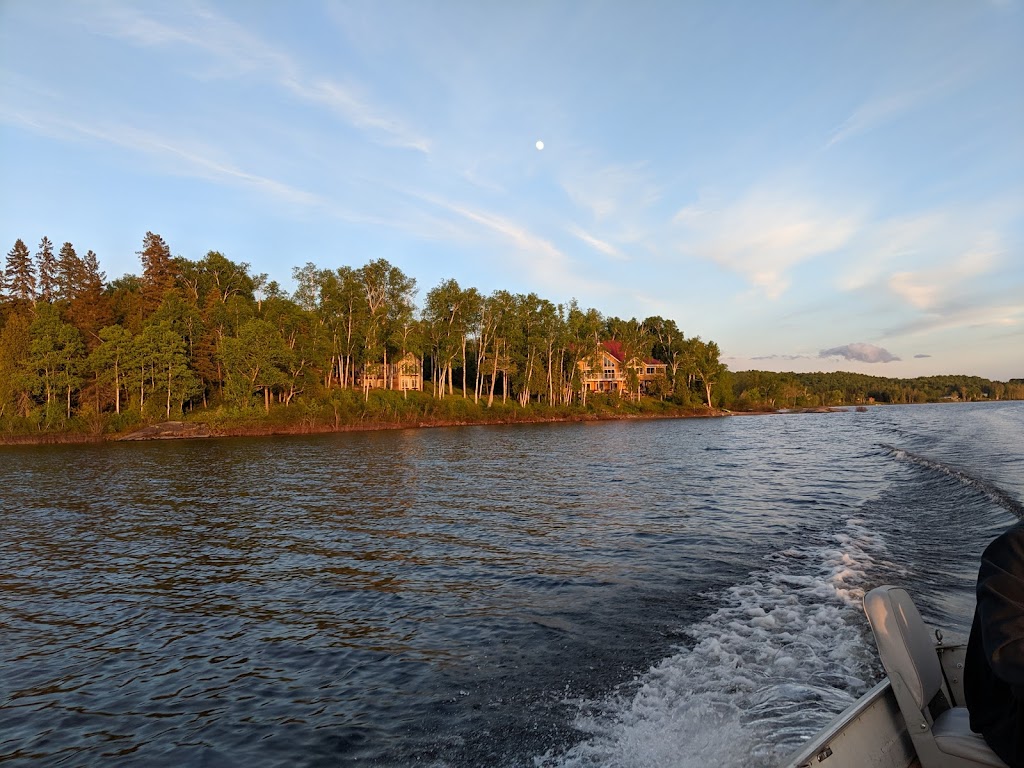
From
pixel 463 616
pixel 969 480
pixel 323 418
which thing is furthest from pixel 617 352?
pixel 463 616

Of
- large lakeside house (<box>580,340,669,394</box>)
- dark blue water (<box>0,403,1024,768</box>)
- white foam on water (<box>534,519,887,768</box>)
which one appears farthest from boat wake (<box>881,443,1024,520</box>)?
large lakeside house (<box>580,340,669,394</box>)

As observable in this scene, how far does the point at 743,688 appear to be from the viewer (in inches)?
310

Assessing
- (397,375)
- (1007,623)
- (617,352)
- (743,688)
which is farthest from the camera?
(617,352)

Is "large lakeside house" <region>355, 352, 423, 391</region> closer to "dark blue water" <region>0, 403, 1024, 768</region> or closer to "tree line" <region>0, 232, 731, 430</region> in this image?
"tree line" <region>0, 232, 731, 430</region>

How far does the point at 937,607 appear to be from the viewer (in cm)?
1041

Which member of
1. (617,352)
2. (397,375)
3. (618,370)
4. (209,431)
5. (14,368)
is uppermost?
(617,352)

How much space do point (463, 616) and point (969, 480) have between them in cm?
2397

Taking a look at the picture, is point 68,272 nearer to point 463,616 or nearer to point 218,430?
point 218,430

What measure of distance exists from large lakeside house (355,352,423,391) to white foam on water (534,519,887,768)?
8529 centimetres

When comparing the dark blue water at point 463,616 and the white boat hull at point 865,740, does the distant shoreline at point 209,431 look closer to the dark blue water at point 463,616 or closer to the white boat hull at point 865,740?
the dark blue water at point 463,616

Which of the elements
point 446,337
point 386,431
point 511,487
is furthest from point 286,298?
point 511,487

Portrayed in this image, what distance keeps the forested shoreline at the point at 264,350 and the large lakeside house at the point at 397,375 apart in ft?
2.18

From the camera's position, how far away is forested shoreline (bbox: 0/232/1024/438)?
68.0m

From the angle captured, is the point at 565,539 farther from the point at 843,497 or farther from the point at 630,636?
the point at 843,497
